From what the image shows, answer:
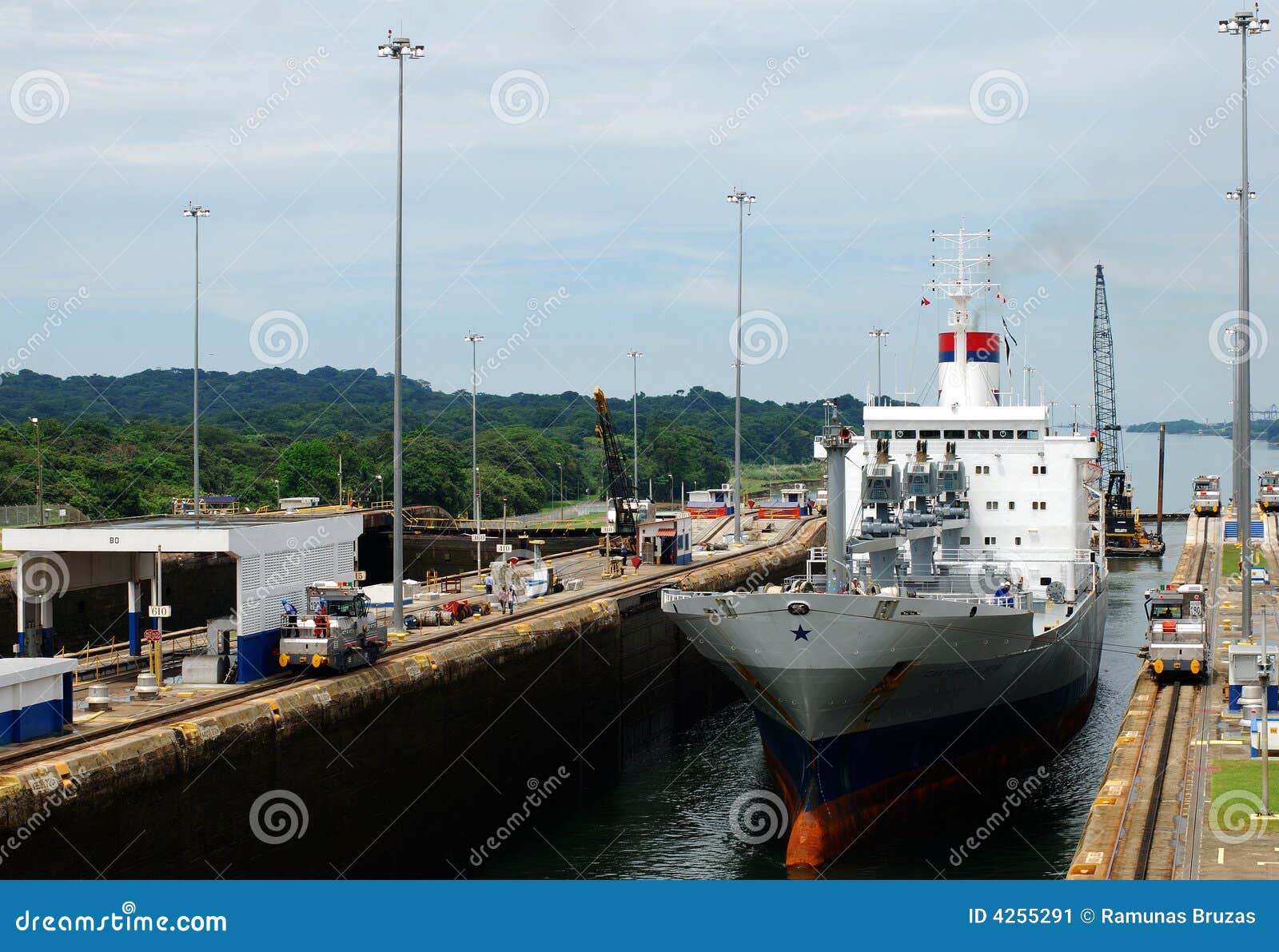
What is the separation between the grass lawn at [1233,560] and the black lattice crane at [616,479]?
96.5 ft

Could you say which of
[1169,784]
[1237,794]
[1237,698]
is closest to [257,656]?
[1169,784]

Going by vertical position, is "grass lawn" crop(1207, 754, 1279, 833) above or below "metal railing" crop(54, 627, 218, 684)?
below

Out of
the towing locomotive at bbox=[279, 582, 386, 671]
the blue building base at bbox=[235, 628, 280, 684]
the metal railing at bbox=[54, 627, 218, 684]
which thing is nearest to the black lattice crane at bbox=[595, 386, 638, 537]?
the metal railing at bbox=[54, 627, 218, 684]

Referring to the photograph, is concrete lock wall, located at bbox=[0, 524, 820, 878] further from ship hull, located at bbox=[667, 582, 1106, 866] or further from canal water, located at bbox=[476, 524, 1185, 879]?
ship hull, located at bbox=[667, 582, 1106, 866]

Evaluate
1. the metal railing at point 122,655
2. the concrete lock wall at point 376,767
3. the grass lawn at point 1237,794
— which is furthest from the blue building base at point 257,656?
the grass lawn at point 1237,794

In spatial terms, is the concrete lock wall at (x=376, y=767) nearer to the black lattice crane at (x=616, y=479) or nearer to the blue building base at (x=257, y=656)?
the blue building base at (x=257, y=656)

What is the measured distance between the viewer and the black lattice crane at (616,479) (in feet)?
233

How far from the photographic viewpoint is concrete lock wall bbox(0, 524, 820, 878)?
23516 millimetres

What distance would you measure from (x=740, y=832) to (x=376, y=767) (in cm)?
999

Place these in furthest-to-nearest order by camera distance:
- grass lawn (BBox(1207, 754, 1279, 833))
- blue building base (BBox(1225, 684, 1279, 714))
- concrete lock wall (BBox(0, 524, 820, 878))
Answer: blue building base (BBox(1225, 684, 1279, 714)), concrete lock wall (BBox(0, 524, 820, 878)), grass lawn (BBox(1207, 754, 1279, 833))

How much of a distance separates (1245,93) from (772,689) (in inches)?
780

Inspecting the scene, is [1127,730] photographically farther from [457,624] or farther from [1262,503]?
[1262,503]

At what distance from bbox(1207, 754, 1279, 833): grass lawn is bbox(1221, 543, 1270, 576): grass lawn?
130 ft

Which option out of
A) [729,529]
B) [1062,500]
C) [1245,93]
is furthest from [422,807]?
[729,529]
